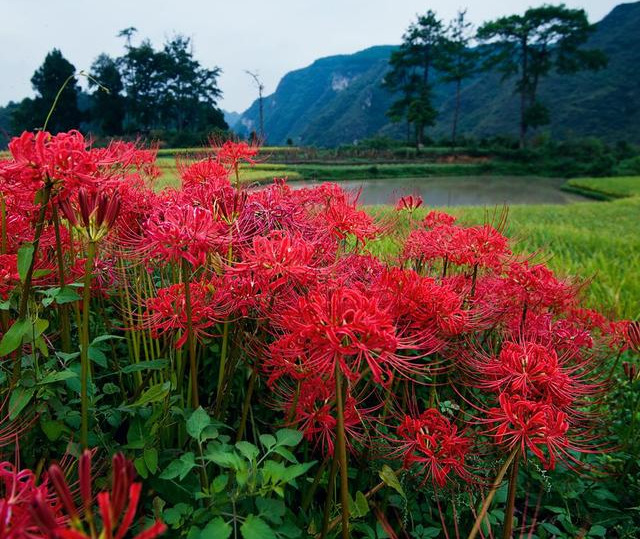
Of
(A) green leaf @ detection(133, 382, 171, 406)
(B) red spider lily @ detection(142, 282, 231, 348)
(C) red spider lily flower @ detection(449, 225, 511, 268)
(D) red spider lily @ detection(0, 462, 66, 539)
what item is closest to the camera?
(D) red spider lily @ detection(0, 462, 66, 539)

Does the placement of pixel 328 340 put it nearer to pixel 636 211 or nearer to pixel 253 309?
pixel 253 309

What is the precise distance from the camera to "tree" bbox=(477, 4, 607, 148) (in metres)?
39.5

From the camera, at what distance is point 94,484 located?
1.20 metres

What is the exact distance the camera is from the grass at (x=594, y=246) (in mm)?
3711

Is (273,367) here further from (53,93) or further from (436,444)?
(53,93)

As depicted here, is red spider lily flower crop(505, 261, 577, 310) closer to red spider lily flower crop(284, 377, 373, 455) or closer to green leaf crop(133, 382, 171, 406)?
red spider lily flower crop(284, 377, 373, 455)

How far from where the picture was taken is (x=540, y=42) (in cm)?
4088

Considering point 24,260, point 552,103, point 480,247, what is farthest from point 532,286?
point 552,103

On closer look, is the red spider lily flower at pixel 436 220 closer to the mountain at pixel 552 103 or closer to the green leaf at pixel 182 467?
the green leaf at pixel 182 467

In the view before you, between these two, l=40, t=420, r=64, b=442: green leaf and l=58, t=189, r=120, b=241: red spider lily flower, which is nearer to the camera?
l=58, t=189, r=120, b=241: red spider lily flower

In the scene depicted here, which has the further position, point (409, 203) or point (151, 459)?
point (409, 203)

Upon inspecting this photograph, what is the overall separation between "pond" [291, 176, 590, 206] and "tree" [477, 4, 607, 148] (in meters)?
11.4

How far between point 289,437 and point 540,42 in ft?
160

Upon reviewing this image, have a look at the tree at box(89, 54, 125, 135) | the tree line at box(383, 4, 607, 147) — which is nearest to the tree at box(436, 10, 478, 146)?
the tree line at box(383, 4, 607, 147)
